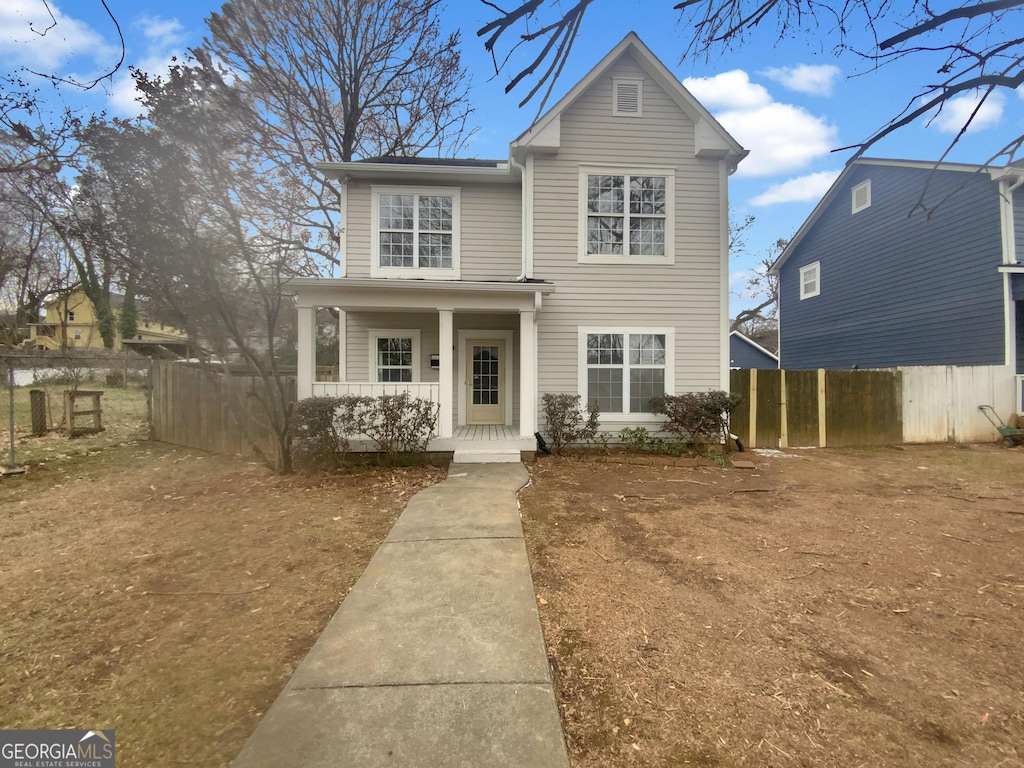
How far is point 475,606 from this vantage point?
9.82ft

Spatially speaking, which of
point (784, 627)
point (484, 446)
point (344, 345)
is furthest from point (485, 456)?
point (784, 627)

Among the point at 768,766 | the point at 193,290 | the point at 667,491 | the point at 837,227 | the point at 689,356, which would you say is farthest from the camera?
the point at 837,227

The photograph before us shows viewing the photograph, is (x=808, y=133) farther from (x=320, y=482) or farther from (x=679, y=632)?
(x=320, y=482)

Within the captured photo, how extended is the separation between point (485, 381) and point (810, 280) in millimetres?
13403

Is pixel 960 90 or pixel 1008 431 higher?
pixel 960 90

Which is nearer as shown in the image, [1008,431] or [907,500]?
[907,500]

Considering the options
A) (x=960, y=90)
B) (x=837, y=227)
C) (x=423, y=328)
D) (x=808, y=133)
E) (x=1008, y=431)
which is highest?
(x=837, y=227)

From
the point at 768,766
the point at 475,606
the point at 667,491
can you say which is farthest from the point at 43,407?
the point at 768,766

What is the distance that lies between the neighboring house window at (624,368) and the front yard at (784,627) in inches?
130

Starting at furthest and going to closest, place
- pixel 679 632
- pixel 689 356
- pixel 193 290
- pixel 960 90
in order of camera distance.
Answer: pixel 689 356, pixel 193 290, pixel 960 90, pixel 679 632

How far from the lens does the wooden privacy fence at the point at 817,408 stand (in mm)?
9695

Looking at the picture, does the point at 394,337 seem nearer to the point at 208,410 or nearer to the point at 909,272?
the point at 208,410

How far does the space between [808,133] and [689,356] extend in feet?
13.5

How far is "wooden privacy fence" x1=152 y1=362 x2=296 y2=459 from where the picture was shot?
26.7 feet
